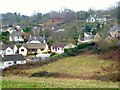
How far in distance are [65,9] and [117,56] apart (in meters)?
82.5

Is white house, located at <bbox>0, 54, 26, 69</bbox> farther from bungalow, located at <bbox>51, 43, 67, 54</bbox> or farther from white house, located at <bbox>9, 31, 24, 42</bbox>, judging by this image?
white house, located at <bbox>9, 31, 24, 42</bbox>

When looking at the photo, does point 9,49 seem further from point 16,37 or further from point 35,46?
point 16,37

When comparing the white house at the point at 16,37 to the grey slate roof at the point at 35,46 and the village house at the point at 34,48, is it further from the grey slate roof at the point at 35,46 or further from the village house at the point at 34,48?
the grey slate roof at the point at 35,46

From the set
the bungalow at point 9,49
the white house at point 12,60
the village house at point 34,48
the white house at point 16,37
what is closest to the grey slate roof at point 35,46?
the village house at point 34,48

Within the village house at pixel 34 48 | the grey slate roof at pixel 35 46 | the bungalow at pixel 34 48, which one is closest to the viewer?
the village house at pixel 34 48

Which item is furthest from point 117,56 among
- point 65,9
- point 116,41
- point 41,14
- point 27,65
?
point 65,9

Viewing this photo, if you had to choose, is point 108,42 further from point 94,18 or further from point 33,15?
point 33,15

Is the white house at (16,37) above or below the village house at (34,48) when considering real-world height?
above

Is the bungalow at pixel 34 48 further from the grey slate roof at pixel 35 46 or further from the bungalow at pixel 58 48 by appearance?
the bungalow at pixel 58 48

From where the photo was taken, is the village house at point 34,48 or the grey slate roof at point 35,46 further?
the grey slate roof at point 35,46

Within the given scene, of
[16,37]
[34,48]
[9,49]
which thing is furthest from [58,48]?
[16,37]

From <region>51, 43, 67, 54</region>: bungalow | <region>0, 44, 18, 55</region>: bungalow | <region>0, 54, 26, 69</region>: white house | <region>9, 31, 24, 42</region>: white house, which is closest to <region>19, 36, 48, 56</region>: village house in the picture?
<region>0, 44, 18, 55</region>: bungalow

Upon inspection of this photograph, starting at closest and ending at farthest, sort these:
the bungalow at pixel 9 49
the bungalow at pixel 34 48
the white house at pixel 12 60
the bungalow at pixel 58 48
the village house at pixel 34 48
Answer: the white house at pixel 12 60 < the bungalow at pixel 9 49 < the bungalow at pixel 58 48 < the village house at pixel 34 48 < the bungalow at pixel 34 48

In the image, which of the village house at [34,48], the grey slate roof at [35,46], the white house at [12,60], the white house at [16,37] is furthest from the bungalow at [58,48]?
the white house at [16,37]
